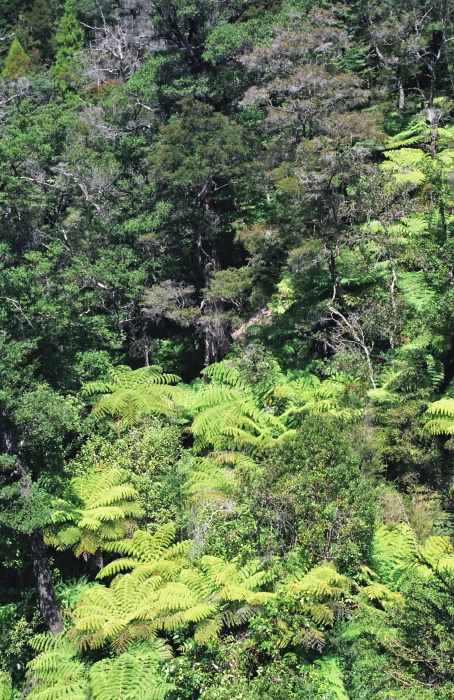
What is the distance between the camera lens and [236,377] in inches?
593

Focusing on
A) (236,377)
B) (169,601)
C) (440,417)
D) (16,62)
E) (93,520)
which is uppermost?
(16,62)

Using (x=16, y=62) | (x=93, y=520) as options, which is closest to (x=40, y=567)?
(x=93, y=520)

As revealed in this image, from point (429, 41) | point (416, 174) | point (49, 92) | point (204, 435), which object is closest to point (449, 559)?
point (204, 435)

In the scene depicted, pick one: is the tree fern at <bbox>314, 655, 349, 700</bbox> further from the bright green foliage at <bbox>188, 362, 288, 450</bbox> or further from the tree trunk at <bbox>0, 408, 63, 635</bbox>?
the tree trunk at <bbox>0, 408, 63, 635</bbox>

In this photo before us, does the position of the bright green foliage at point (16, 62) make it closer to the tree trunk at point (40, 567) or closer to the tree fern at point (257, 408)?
the tree fern at point (257, 408)

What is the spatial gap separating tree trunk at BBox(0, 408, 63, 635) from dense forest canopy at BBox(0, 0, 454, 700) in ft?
0.12

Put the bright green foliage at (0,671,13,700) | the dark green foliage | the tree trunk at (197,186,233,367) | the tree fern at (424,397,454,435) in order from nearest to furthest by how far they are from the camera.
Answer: the dark green foliage → the bright green foliage at (0,671,13,700) → the tree fern at (424,397,454,435) → the tree trunk at (197,186,233,367)

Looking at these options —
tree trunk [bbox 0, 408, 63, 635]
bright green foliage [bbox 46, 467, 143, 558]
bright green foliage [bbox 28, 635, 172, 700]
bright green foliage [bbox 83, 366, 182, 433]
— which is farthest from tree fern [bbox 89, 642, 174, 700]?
bright green foliage [bbox 83, 366, 182, 433]

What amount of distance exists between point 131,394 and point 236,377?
2521 millimetres

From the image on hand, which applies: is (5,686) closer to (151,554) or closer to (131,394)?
(151,554)

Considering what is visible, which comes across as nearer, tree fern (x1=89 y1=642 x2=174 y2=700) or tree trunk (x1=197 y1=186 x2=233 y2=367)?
tree fern (x1=89 y1=642 x2=174 y2=700)

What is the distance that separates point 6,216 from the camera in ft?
58.5

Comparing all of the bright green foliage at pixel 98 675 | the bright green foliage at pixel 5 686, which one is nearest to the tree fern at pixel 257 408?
the bright green foliage at pixel 98 675

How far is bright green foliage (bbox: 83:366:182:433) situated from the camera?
1405 cm
